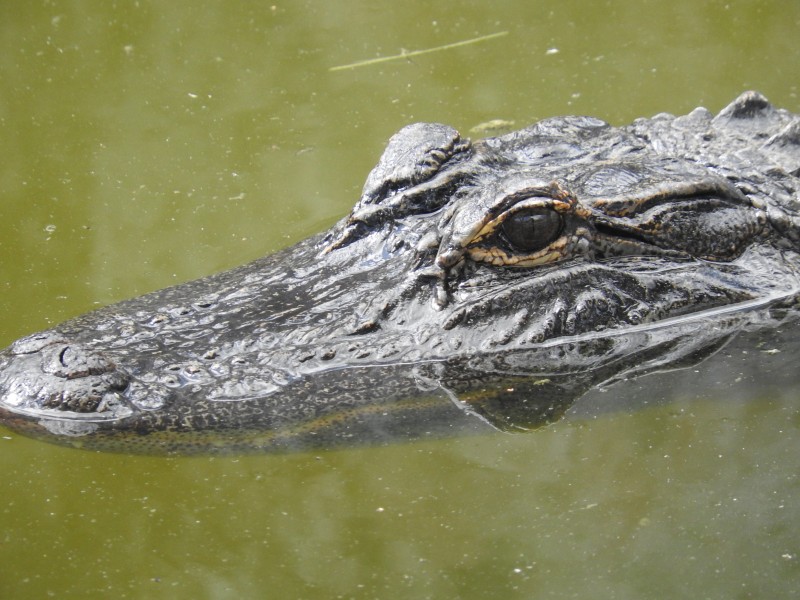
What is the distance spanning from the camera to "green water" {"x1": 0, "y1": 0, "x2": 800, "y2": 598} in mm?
3332

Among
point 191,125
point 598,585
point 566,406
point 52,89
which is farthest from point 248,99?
point 598,585

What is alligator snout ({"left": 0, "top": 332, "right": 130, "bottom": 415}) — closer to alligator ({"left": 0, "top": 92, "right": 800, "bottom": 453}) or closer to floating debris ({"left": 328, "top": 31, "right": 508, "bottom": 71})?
alligator ({"left": 0, "top": 92, "right": 800, "bottom": 453})

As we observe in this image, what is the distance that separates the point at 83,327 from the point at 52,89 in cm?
376

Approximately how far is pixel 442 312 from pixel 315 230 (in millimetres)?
1821

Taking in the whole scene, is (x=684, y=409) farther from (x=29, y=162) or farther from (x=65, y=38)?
(x=65, y=38)

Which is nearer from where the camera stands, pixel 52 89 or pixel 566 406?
pixel 566 406

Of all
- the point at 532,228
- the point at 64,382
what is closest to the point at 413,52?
the point at 532,228

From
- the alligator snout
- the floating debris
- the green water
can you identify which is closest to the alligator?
the alligator snout

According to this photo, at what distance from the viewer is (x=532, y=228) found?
12.6ft

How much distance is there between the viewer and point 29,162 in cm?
630

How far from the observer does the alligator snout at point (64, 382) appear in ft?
11.4

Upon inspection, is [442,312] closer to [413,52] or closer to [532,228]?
[532,228]

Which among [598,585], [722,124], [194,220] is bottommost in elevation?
[598,585]

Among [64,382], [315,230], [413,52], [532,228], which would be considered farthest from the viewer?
[413,52]
